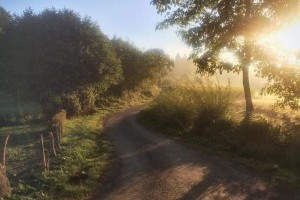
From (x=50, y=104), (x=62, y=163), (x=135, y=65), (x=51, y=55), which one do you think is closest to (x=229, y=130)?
(x=62, y=163)

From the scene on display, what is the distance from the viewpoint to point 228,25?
22.5 m

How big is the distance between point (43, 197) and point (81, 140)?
10026 mm

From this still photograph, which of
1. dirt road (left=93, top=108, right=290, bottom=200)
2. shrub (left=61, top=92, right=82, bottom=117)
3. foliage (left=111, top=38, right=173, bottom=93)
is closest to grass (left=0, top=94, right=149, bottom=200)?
dirt road (left=93, top=108, right=290, bottom=200)

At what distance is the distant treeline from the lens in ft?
117

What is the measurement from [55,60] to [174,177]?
2431cm

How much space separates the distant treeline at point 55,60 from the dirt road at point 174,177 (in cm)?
1709

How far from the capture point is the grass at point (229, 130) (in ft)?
49.8

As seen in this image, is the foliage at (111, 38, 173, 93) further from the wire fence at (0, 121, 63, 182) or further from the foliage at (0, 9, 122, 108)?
the wire fence at (0, 121, 63, 182)

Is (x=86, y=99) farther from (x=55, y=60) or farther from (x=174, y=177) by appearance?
(x=174, y=177)

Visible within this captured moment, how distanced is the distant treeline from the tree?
1479cm

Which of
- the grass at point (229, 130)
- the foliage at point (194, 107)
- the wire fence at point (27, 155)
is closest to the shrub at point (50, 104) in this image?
the wire fence at point (27, 155)

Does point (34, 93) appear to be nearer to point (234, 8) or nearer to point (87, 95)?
point (87, 95)

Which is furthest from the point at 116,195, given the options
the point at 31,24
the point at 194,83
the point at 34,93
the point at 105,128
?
the point at 31,24

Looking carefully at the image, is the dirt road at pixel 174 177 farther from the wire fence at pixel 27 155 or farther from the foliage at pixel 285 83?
the foliage at pixel 285 83
